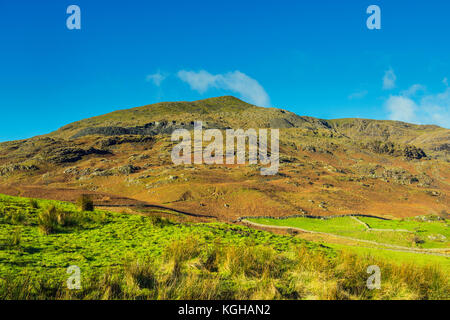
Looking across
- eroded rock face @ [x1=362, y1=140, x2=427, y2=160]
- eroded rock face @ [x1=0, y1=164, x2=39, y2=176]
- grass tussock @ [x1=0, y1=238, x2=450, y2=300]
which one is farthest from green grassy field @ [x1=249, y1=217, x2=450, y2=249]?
eroded rock face @ [x1=362, y1=140, x2=427, y2=160]

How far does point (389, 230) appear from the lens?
2439 cm

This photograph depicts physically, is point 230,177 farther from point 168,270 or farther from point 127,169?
point 168,270

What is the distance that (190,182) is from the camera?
48562 mm

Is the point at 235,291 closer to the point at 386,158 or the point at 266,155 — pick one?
the point at 266,155

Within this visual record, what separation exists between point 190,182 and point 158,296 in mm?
44021

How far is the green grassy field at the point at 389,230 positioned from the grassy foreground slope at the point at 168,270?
16159 millimetres

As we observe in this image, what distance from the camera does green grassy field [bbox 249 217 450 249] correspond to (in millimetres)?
20109

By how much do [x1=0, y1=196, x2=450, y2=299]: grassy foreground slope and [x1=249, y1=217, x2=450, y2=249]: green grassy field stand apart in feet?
53.0

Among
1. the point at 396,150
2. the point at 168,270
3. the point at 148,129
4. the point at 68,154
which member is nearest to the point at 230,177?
the point at 168,270

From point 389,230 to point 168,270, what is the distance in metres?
25.0

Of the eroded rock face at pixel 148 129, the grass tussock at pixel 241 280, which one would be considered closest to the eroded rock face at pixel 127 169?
the eroded rock face at pixel 148 129

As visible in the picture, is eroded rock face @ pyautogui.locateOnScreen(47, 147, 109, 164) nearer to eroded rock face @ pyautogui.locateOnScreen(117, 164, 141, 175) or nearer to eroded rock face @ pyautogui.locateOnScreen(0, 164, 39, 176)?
eroded rock face @ pyautogui.locateOnScreen(0, 164, 39, 176)

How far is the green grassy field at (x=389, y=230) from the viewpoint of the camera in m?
20.1

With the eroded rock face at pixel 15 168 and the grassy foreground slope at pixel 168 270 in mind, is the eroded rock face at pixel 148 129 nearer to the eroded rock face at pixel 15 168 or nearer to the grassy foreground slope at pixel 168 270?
the eroded rock face at pixel 15 168
